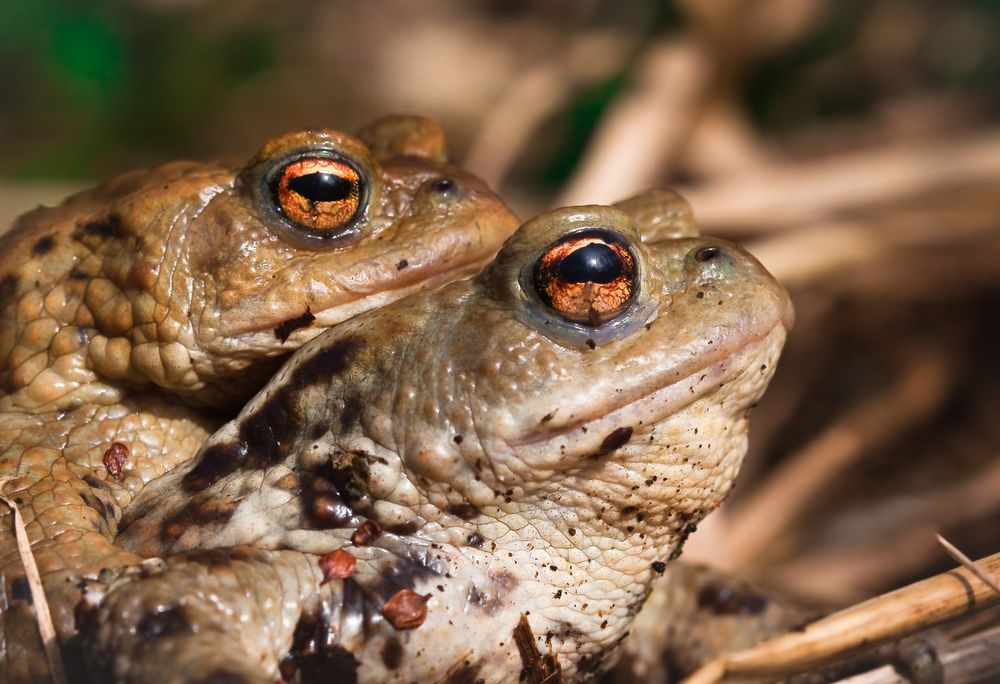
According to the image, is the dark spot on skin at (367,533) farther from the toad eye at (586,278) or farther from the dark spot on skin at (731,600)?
the dark spot on skin at (731,600)

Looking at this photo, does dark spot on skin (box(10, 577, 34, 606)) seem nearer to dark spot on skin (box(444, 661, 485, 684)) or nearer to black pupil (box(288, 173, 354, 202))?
dark spot on skin (box(444, 661, 485, 684))

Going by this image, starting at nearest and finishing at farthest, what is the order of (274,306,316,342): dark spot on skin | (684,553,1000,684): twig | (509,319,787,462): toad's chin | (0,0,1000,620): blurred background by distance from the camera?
(509,319,787,462): toad's chin → (684,553,1000,684): twig → (274,306,316,342): dark spot on skin → (0,0,1000,620): blurred background

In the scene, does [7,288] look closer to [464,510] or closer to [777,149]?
[464,510]

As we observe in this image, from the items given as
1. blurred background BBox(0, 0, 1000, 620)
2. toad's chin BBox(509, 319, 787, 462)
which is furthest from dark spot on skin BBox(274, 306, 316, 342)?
blurred background BBox(0, 0, 1000, 620)

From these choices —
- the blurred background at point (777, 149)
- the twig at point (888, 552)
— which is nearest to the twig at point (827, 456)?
the blurred background at point (777, 149)

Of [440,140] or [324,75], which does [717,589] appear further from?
[324,75]

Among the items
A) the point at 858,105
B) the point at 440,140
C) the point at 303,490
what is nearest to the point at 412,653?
the point at 303,490

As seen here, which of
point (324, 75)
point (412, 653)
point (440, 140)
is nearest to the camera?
point (412, 653)
